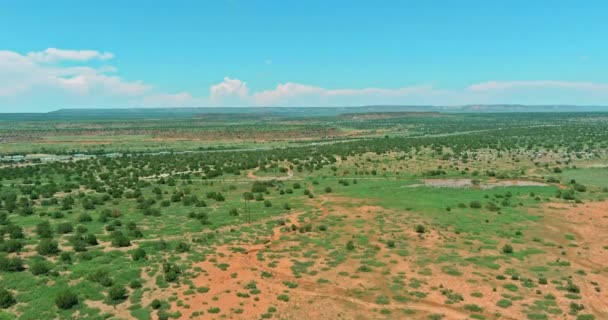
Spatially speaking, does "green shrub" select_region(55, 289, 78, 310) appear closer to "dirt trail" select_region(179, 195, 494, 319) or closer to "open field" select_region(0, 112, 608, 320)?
"open field" select_region(0, 112, 608, 320)

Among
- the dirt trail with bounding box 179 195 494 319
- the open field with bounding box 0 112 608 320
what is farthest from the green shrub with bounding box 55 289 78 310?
the dirt trail with bounding box 179 195 494 319

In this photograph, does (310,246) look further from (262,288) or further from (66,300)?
(66,300)

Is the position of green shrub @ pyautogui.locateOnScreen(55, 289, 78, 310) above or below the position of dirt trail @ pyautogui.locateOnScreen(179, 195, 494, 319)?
above

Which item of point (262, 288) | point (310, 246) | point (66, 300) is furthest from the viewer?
point (310, 246)

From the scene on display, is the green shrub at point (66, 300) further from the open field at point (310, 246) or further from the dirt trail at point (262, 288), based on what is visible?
the dirt trail at point (262, 288)

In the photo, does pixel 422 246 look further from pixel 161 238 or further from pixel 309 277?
pixel 161 238

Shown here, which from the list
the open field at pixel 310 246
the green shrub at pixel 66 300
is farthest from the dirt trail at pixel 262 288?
the green shrub at pixel 66 300

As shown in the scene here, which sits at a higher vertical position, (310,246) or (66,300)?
(66,300)

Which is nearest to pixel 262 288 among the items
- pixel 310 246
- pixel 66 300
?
pixel 310 246

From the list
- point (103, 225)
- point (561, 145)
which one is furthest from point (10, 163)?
point (561, 145)

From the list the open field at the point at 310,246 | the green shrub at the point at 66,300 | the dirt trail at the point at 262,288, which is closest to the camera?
the green shrub at the point at 66,300

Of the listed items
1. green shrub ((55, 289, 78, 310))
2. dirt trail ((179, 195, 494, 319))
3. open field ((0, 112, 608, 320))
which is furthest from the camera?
open field ((0, 112, 608, 320))

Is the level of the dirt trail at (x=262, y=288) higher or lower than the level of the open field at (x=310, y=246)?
lower

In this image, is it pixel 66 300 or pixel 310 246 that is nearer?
pixel 66 300
